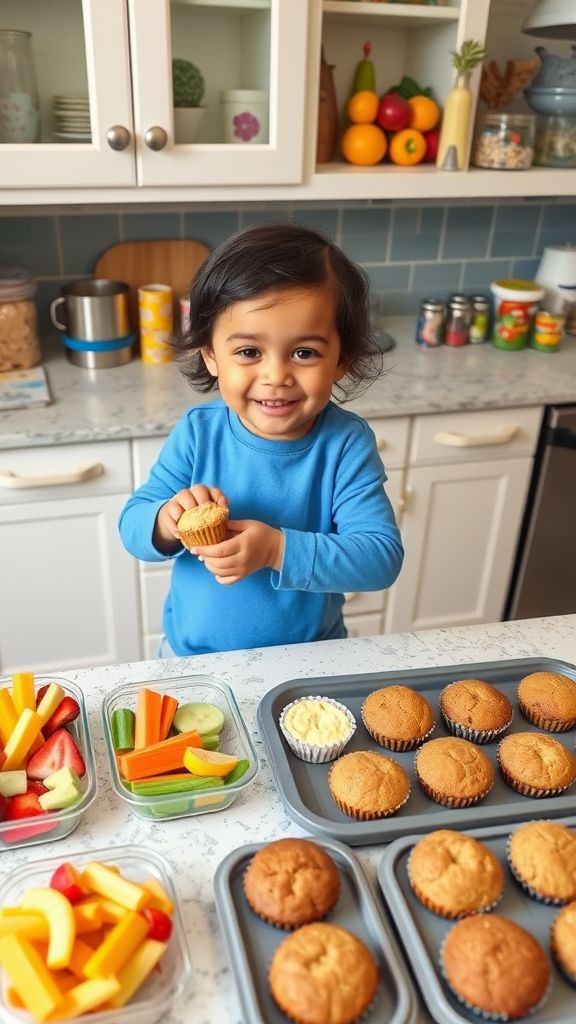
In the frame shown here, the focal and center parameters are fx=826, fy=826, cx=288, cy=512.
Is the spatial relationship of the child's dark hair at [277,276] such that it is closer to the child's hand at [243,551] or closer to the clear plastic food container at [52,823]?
the child's hand at [243,551]

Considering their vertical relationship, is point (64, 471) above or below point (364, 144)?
below

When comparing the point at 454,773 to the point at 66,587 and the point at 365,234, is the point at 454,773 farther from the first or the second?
the point at 365,234

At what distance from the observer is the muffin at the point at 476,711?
85cm

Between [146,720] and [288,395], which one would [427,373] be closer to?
[288,395]

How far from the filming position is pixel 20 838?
2.38 feet

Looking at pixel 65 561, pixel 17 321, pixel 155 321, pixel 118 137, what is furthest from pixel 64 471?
pixel 118 137

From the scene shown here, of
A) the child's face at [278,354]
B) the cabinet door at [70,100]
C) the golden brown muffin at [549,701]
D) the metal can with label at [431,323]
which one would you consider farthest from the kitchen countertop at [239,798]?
the metal can with label at [431,323]

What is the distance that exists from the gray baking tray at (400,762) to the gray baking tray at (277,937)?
0.04 m

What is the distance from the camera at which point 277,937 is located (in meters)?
0.65

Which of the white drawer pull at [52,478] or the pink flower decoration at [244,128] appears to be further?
the pink flower decoration at [244,128]

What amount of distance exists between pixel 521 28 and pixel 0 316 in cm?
144

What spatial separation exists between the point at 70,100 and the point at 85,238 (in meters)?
0.42

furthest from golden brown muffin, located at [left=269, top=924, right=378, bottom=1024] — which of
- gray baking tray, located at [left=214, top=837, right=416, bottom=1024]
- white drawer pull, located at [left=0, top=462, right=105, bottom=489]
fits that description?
white drawer pull, located at [left=0, top=462, right=105, bottom=489]

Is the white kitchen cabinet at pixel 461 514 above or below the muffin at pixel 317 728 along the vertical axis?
below
